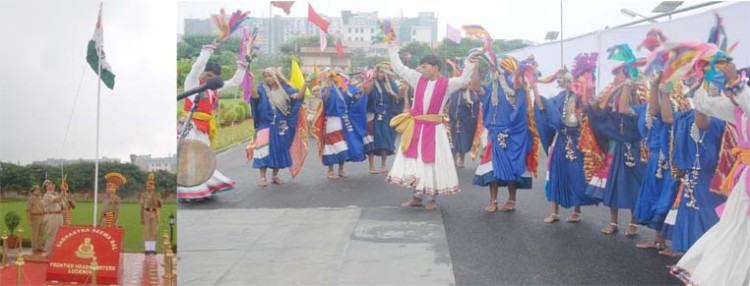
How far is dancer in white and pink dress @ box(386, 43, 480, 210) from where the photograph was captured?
594cm

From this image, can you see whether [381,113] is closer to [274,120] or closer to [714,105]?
[274,120]

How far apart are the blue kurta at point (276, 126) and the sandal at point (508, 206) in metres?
1.88

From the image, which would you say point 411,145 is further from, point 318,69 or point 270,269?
point 270,269

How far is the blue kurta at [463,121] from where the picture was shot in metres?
7.76

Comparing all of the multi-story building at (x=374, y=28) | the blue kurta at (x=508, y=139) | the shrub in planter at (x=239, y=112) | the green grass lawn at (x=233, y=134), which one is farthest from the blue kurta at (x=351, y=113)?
the shrub in planter at (x=239, y=112)

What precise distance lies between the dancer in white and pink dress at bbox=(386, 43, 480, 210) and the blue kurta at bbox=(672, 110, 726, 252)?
6.42ft

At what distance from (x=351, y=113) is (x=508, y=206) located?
8.04 ft

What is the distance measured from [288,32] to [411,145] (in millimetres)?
1884

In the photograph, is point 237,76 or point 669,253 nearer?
point 237,76

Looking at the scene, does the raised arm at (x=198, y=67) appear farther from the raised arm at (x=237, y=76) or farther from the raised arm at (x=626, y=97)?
the raised arm at (x=626, y=97)

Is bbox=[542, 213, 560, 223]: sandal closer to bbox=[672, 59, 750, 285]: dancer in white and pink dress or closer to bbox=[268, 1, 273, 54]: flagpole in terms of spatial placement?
bbox=[672, 59, 750, 285]: dancer in white and pink dress

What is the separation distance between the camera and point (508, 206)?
593cm

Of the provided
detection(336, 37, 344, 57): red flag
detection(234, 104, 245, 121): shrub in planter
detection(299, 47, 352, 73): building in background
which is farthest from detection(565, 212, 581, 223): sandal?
detection(234, 104, 245, 121): shrub in planter

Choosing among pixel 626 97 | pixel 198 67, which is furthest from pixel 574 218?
pixel 198 67
